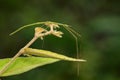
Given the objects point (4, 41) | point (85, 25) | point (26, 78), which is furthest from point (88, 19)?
point (26, 78)

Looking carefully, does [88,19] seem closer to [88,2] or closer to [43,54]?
[88,2]

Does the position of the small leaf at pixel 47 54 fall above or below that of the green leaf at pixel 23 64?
above

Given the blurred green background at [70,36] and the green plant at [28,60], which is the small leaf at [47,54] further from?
the blurred green background at [70,36]

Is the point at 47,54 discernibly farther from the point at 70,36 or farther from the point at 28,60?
the point at 70,36

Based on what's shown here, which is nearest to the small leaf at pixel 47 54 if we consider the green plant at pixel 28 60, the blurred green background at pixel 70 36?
the green plant at pixel 28 60

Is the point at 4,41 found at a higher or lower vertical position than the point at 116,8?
lower

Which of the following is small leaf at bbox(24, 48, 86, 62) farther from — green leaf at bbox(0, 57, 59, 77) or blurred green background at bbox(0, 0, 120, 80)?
blurred green background at bbox(0, 0, 120, 80)

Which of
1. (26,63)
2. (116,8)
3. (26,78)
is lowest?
(26,78)
